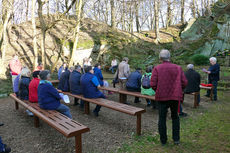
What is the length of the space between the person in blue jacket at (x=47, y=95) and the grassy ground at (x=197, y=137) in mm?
1813

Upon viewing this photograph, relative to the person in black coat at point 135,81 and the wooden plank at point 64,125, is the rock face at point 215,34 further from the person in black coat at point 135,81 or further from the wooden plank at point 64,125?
the wooden plank at point 64,125

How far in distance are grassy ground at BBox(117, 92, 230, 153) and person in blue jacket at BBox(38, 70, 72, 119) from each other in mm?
1813

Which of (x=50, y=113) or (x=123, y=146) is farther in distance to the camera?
(x=50, y=113)

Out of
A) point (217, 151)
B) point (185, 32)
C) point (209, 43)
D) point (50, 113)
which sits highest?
point (185, 32)

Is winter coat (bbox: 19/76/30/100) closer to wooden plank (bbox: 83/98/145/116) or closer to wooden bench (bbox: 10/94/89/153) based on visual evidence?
wooden bench (bbox: 10/94/89/153)

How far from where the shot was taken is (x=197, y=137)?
3811mm

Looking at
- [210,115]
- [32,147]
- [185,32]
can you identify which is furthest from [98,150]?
[185,32]

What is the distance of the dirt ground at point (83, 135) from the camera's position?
3450 mm

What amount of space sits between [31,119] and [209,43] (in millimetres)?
16276

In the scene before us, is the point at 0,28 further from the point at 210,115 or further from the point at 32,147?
the point at 210,115

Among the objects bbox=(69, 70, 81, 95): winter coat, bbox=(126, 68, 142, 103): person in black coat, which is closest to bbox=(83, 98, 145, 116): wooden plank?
bbox=(69, 70, 81, 95): winter coat

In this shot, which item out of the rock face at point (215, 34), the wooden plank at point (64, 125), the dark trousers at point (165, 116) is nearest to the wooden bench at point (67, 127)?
the wooden plank at point (64, 125)

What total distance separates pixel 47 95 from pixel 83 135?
1.24 metres

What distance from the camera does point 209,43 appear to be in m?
16.0
